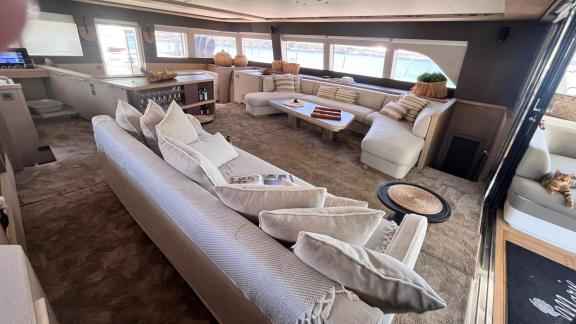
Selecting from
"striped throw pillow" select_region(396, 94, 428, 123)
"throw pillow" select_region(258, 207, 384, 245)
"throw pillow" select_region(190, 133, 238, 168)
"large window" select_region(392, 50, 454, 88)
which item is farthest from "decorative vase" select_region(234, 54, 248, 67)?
"throw pillow" select_region(258, 207, 384, 245)

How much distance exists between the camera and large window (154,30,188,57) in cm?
558

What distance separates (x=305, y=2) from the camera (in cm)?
289

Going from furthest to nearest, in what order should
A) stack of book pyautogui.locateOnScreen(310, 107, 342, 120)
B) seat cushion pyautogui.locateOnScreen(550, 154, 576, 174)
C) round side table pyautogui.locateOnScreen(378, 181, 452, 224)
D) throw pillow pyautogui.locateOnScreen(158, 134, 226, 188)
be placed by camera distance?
1. stack of book pyautogui.locateOnScreen(310, 107, 342, 120)
2. seat cushion pyautogui.locateOnScreen(550, 154, 576, 174)
3. round side table pyautogui.locateOnScreen(378, 181, 452, 224)
4. throw pillow pyautogui.locateOnScreen(158, 134, 226, 188)

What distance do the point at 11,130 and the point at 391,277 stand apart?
3.84 metres

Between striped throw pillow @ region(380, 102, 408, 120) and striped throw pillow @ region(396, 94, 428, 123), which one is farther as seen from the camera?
striped throw pillow @ region(380, 102, 408, 120)

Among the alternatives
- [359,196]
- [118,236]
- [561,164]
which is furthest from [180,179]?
[561,164]

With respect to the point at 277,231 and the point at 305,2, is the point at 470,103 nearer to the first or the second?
the point at 305,2

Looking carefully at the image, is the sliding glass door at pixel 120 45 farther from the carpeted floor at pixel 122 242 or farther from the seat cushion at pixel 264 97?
the carpeted floor at pixel 122 242

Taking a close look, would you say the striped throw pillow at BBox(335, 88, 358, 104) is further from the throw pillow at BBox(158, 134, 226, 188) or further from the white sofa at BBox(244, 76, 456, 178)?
the throw pillow at BBox(158, 134, 226, 188)

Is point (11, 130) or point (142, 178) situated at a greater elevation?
point (142, 178)

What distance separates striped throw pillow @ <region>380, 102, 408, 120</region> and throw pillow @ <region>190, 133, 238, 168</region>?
8.63 feet

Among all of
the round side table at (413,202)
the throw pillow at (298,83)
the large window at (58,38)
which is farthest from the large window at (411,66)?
the large window at (58,38)

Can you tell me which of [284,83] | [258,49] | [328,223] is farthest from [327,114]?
[258,49]

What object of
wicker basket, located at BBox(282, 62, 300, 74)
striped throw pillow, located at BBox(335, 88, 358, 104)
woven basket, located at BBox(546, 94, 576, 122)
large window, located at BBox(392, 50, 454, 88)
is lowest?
striped throw pillow, located at BBox(335, 88, 358, 104)
